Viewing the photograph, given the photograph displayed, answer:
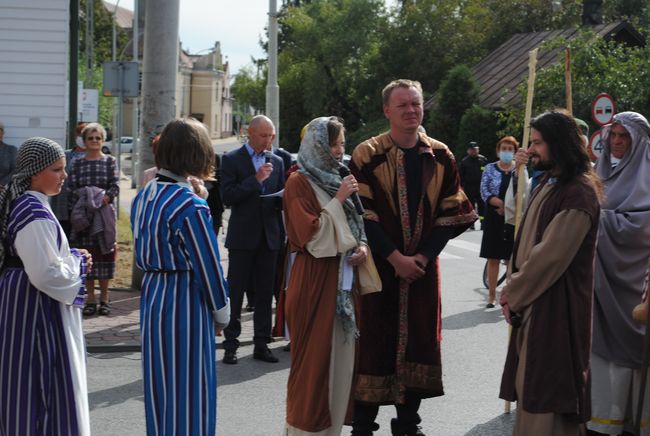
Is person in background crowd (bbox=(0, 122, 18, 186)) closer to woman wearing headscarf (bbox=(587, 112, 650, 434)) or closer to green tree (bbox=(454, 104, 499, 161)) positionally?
woman wearing headscarf (bbox=(587, 112, 650, 434))

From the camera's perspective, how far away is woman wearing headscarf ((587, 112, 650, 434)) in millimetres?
6465

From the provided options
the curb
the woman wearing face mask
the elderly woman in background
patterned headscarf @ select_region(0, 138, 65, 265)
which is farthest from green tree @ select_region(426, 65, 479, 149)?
patterned headscarf @ select_region(0, 138, 65, 265)

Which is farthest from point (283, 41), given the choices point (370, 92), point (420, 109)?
point (420, 109)

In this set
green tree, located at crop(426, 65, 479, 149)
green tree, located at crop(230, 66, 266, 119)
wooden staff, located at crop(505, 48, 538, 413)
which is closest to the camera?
wooden staff, located at crop(505, 48, 538, 413)

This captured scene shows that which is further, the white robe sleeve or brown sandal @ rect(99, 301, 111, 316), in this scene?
brown sandal @ rect(99, 301, 111, 316)

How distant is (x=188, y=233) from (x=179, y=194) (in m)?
0.19

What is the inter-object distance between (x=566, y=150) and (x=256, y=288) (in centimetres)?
421

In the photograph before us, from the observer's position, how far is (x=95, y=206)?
10.7 metres

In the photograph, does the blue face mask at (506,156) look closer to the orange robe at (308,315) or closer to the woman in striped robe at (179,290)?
the orange robe at (308,315)

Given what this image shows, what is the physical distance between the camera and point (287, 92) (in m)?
65.5

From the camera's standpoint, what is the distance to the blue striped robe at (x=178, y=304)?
16.3ft

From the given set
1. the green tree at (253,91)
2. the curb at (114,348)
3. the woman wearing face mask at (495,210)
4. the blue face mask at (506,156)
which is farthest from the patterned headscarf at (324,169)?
the green tree at (253,91)

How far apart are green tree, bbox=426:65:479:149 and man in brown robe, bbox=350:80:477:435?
36.8 meters

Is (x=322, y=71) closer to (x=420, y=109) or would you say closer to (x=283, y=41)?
(x=283, y=41)
